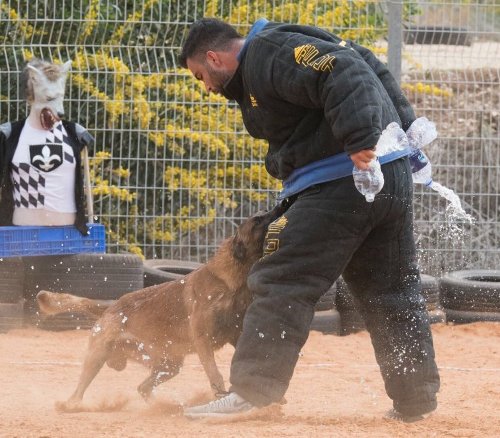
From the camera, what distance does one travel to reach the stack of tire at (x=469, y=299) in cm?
891

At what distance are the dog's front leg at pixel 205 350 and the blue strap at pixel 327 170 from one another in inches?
45.2

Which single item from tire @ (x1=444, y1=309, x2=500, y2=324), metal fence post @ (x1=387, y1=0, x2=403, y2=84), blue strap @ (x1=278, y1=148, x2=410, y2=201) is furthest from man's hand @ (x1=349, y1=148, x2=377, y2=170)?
metal fence post @ (x1=387, y1=0, x2=403, y2=84)

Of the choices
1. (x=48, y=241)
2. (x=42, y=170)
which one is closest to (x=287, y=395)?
(x=48, y=241)

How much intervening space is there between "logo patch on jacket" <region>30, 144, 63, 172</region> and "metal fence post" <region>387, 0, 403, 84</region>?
3128mm

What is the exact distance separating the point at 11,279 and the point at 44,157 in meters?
1.05

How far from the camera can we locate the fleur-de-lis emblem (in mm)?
8555

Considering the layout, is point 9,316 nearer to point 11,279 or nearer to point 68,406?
point 11,279

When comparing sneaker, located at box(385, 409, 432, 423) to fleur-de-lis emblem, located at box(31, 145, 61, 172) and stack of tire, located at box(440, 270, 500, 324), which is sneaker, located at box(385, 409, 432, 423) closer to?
stack of tire, located at box(440, 270, 500, 324)

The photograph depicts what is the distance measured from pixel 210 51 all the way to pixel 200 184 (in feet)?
16.1

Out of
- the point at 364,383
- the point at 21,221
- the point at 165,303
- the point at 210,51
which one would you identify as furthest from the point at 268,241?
the point at 21,221

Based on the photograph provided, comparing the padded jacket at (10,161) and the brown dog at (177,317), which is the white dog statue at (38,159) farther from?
the brown dog at (177,317)

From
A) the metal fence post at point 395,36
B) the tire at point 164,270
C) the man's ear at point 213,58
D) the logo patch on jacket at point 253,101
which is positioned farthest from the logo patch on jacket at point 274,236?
the metal fence post at point 395,36

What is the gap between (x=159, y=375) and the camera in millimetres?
5922

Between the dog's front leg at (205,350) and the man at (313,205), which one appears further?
the dog's front leg at (205,350)
